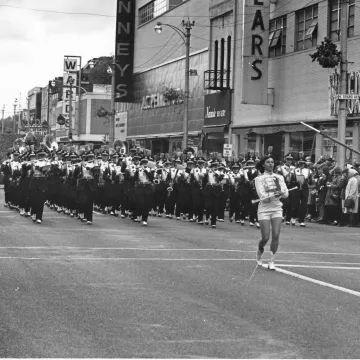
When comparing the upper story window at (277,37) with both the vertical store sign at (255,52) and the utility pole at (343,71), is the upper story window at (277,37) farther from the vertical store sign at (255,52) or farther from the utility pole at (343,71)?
the utility pole at (343,71)

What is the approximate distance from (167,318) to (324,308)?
196 cm

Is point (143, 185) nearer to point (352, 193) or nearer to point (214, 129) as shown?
point (352, 193)

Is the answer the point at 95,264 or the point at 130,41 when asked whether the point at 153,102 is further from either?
the point at 95,264

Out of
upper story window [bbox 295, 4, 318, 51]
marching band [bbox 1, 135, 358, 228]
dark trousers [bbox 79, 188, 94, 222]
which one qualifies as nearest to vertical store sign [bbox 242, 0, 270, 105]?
upper story window [bbox 295, 4, 318, 51]

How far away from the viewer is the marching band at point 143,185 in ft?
77.6

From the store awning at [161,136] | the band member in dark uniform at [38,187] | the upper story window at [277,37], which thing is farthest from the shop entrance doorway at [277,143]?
the band member in dark uniform at [38,187]

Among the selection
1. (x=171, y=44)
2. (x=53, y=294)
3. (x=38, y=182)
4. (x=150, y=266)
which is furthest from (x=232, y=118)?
(x=53, y=294)

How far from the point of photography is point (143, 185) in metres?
23.8

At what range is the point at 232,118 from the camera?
44531 millimetres

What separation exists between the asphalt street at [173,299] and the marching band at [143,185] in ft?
16.7

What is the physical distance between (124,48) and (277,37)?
87.1ft

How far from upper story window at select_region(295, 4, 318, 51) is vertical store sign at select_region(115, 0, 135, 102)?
2742 centimetres

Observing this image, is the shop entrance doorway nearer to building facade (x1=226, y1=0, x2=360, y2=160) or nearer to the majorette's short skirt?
building facade (x1=226, y1=0, x2=360, y2=160)

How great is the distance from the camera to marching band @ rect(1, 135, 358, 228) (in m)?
23.6
